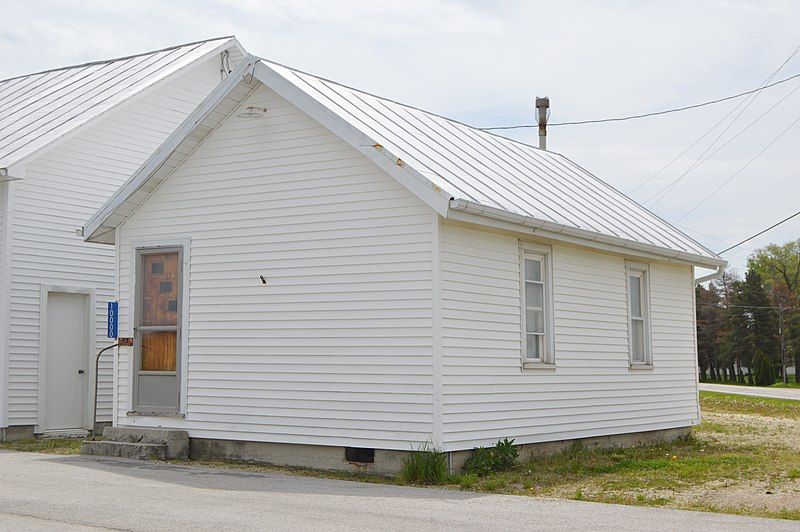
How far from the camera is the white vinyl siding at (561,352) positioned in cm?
1355

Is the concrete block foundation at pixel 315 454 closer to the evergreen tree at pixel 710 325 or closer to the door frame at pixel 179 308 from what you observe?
the door frame at pixel 179 308

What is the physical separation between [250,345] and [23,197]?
6.15 metres

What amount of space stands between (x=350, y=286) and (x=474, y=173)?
2690 mm

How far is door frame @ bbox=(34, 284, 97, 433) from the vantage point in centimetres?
1875

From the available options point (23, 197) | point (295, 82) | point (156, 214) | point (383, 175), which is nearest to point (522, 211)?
point (383, 175)

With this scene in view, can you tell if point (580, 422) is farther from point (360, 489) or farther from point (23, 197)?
point (23, 197)

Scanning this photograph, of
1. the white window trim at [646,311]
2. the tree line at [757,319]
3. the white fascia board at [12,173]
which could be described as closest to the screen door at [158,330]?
the white fascia board at [12,173]

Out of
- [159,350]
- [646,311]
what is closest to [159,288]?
[159,350]

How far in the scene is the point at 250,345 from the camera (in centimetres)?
1476

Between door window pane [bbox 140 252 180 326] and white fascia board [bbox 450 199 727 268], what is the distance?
16.1 ft

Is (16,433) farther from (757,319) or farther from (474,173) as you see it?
(757,319)

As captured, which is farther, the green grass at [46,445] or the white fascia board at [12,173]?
the white fascia board at [12,173]

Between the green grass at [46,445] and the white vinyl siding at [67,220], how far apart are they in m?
0.67

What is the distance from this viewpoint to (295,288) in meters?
14.4
